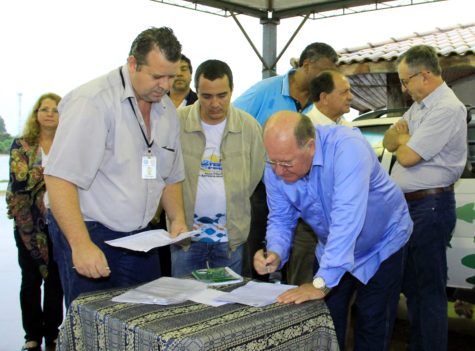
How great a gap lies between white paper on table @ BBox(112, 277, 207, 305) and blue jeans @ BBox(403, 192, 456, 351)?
133 cm

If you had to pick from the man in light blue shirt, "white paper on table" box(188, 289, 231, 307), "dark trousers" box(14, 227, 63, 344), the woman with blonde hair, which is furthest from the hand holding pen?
"dark trousers" box(14, 227, 63, 344)

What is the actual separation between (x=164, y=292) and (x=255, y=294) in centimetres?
34

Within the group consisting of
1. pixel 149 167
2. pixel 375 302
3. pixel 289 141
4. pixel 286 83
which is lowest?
pixel 375 302

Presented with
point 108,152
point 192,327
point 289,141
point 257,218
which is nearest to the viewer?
point 192,327

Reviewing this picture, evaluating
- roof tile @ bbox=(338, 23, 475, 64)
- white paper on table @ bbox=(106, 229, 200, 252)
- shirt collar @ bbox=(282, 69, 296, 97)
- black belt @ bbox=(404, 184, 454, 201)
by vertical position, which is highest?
roof tile @ bbox=(338, 23, 475, 64)

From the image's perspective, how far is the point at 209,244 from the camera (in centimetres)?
308

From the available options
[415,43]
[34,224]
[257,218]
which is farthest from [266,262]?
[415,43]

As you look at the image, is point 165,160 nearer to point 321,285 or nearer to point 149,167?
point 149,167

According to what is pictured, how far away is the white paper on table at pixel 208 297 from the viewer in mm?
1986

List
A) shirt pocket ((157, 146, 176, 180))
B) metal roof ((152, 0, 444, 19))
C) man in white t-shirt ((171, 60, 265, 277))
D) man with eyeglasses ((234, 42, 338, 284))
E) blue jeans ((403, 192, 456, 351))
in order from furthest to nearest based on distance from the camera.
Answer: metal roof ((152, 0, 444, 19)) → man with eyeglasses ((234, 42, 338, 284)) → man in white t-shirt ((171, 60, 265, 277)) → blue jeans ((403, 192, 456, 351)) → shirt pocket ((157, 146, 176, 180))

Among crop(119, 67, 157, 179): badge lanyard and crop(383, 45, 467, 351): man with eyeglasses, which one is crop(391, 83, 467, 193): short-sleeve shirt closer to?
crop(383, 45, 467, 351): man with eyeglasses

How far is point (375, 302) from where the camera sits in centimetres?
249

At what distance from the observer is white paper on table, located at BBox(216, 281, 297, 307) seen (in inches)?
78.2

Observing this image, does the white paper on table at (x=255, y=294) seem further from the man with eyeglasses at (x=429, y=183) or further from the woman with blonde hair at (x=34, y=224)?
the woman with blonde hair at (x=34, y=224)
